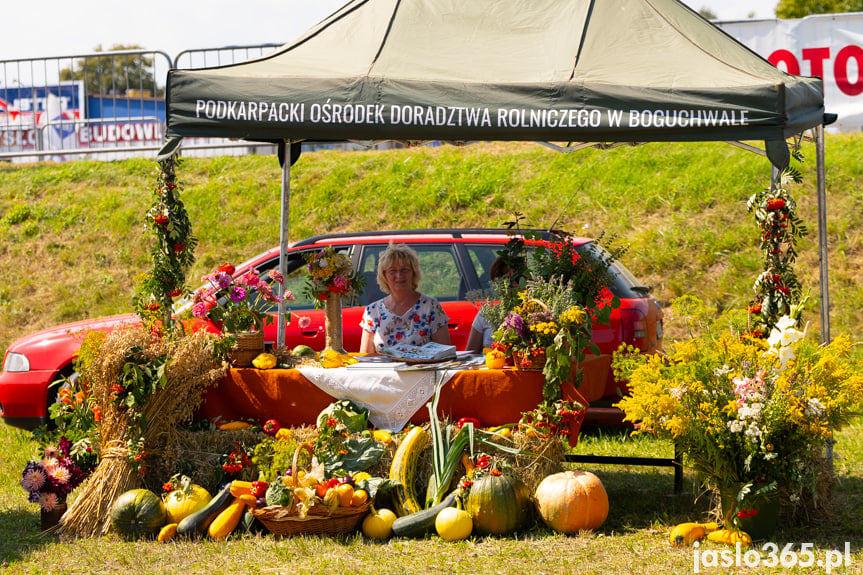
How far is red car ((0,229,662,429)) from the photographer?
7488 mm

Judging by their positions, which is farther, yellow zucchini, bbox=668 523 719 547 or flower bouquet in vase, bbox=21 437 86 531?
flower bouquet in vase, bbox=21 437 86 531

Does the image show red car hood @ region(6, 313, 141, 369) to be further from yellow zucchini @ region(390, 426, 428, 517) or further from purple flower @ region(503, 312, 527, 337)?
purple flower @ region(503, 312, 527, 337)

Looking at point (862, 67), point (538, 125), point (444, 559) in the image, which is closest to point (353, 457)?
point (444, 559)

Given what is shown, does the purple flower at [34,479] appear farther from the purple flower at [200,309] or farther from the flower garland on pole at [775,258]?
the flower garland on pole at [775,258]

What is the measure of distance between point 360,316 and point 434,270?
86 centimetres

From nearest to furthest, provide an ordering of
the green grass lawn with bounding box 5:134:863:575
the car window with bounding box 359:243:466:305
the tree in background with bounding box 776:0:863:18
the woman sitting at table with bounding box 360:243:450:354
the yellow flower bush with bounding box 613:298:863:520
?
the yellow flower bush with bounding box 613:298:863:520 → the woman sitting at table with bounding box 360:243:450:354 → the car window with bounding box 359:243:466:305 → the green grass lawn with bounding box 5:134:863:575 → the tree in background with bounding box 776:0:863:18

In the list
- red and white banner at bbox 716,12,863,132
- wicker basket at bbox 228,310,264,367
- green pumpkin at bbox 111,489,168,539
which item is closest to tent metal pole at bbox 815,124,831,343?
wicker basket at bbox 228,310,264,367

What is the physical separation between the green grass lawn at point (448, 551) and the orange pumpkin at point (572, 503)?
70 millimetres

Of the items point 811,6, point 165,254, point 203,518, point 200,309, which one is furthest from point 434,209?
point 811,6

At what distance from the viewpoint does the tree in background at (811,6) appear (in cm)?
3231

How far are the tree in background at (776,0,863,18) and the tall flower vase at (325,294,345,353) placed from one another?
31357mm

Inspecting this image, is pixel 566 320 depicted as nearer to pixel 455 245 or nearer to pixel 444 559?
pixel 444 559

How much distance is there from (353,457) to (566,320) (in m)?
1.48

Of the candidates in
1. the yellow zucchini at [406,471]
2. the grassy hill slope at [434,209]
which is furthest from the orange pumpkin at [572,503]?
the grassy hill slope at [434,209]
